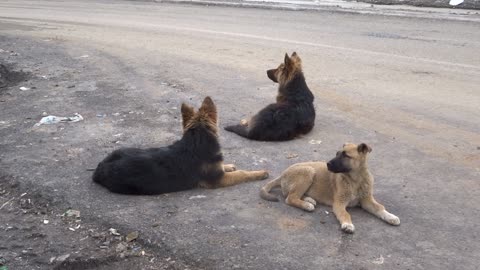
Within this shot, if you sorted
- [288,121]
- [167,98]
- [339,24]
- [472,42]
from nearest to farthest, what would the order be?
[288,121]
[167,98]
[472,42]
[339,24]

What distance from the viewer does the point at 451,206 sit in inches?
235

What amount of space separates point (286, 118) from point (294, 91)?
63 centimetres

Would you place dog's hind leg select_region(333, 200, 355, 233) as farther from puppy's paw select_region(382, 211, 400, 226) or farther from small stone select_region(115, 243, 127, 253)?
small stone select_region(115, 243, 127, 253)

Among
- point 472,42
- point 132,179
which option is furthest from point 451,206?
point 472,42

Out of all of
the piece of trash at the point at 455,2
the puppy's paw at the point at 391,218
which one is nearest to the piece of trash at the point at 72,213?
the puppy's paw at the point at 391,218

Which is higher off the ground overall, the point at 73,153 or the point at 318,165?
the point at 318,165

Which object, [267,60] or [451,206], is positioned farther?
[267,60]

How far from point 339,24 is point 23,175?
14.3m

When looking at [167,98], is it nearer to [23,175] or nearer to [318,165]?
[23,175]

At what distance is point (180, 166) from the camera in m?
6.40

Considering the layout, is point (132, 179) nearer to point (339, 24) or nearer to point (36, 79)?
point (36, 79)

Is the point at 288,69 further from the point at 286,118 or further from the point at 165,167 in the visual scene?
the point at 165,167

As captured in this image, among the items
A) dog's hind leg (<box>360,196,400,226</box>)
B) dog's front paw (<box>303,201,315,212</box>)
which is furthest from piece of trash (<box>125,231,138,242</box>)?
dog's hind leg (<box>360,196,400,226</box>)

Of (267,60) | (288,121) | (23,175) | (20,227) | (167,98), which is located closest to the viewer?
(20,227)
